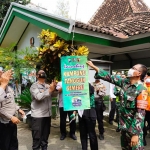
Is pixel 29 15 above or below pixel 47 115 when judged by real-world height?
above

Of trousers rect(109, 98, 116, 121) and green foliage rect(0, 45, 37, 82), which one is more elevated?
green foliage rect(0, 45, 37, 82)

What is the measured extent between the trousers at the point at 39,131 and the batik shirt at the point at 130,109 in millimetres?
1655

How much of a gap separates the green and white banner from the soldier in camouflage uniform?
0.26 metres

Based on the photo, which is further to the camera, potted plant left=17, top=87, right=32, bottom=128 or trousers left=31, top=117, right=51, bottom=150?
potted plant left=17, top=87, right=32, bottom=128

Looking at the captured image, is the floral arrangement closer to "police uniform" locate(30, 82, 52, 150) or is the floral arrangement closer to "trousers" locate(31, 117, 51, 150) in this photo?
"police uniform" locate(30, 82, 52, 150)

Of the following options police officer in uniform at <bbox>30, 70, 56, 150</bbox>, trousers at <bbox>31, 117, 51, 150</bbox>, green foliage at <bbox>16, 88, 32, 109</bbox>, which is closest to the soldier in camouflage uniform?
police officer in uniform at <bbox>30, 70, 56, 150</bbox>

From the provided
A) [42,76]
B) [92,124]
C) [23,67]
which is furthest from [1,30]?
[92,124]

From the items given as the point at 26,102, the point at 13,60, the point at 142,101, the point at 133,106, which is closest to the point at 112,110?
the point at 26,102

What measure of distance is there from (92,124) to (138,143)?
133 cm

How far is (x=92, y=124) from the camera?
376 cm

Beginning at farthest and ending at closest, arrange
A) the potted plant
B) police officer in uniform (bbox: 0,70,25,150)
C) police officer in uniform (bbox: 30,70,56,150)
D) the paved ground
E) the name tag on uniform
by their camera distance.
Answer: the potted plant → the paved ground → police officer in uniform (bbox: 30,70,56,150) → police officer in uniform (bbox: 0,70,25,150) → the name tag on uniform

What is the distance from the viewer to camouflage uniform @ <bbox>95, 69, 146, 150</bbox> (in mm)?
2467

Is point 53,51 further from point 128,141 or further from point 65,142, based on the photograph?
point 65,142

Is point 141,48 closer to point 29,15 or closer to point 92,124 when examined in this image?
point 92,124
